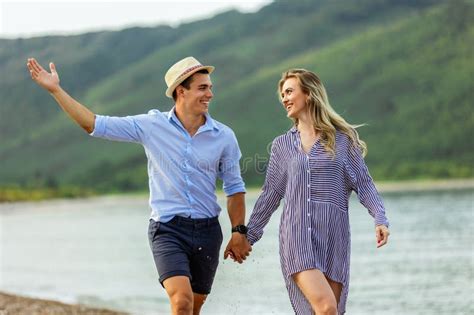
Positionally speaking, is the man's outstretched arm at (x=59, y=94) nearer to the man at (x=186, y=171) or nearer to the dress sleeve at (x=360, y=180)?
the man at (x=186, y=171)

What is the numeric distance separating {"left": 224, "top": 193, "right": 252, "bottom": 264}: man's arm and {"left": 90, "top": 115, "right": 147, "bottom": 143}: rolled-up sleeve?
2.56 feet

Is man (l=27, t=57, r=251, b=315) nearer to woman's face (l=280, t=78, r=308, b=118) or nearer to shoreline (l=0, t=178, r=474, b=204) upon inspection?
woman's face (l=280, t=78, r=308, b=118)

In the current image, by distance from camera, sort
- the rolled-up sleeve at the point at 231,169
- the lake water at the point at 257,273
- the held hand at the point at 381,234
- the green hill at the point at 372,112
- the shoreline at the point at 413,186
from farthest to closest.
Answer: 1. the green hill at the point at 372,112
2. the shoreline at the point at 413,186
3. the lake water at the point at 257,273
4. the rolled-up sleeve at the point at 231,169
5. the held hand at the point at 381,234

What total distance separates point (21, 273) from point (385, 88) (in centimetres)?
13585

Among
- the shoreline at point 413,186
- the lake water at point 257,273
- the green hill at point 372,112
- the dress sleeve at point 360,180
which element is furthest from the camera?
the green hill at point 372,112

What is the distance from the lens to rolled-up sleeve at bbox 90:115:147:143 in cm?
682

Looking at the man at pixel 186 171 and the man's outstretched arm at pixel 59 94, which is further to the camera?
the man at pixel 186 171

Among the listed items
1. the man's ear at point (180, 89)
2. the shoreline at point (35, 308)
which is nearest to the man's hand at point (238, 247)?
the man's ear at point (180, 89)

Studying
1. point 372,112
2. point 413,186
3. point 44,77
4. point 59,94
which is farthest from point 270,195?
point 372,112

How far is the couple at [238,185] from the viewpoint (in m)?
6.60

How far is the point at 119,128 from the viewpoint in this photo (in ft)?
22.8

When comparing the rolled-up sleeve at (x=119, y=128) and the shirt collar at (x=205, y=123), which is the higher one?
the shirt collar at (x=205, y=123)

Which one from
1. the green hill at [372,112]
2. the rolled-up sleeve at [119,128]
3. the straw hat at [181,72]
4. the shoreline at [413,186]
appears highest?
the green hill at [372,112]

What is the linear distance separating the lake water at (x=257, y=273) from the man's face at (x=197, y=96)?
10.1 meters
